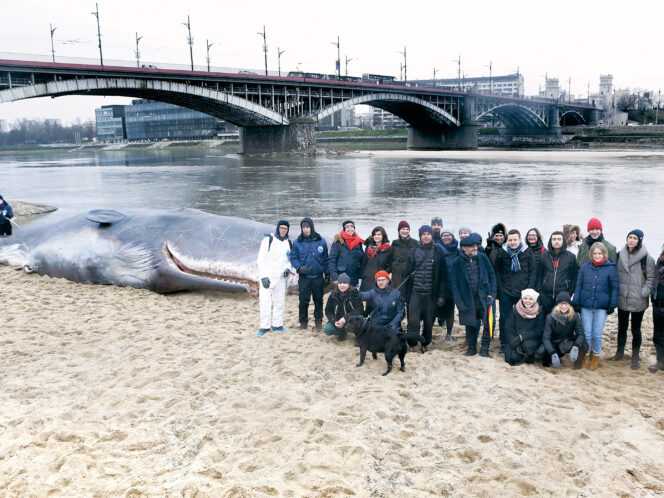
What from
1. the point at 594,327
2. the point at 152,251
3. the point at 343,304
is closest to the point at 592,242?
the point at 594,327

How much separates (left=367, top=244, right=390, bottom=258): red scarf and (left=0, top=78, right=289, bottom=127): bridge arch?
2038 inches

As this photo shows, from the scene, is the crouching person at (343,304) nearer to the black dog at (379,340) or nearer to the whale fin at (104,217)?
the black dog at (379,340)

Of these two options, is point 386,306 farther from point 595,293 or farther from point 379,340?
point 595,293

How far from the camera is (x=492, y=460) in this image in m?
5.45

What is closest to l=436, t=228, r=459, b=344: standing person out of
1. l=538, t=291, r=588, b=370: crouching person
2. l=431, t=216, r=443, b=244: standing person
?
l=431, t=216, r=443, b=244: standing person

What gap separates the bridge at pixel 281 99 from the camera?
5372 centimetres

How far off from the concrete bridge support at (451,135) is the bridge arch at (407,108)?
1.60m

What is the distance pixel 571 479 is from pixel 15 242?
545 inches

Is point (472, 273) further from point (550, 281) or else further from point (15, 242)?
point (15, 242)

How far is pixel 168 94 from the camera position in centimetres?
6475

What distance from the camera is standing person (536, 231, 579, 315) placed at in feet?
26.0

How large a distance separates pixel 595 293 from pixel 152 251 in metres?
8.92

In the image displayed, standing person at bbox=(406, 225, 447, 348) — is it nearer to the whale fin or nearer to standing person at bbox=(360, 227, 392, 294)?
standing person at bbox=(360, 227, 392, 294)

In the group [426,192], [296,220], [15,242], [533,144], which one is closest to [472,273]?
[15,242]
